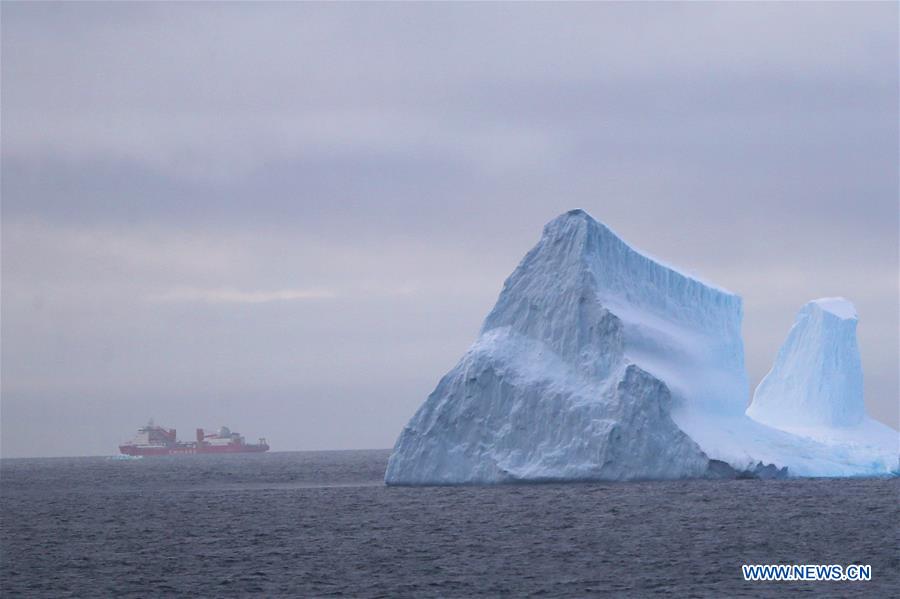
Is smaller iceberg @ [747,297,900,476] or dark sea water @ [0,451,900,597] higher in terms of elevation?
smaller iceberg @ [747,297,900,476]

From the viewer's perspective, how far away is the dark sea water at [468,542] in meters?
23.0

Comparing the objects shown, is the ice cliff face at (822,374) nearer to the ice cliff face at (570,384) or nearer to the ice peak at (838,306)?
the ice peak at (838,306)

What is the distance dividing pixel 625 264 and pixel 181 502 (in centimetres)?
1696

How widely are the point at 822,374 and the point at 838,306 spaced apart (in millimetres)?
3265

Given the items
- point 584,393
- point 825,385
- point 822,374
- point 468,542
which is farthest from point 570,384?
point 822,374

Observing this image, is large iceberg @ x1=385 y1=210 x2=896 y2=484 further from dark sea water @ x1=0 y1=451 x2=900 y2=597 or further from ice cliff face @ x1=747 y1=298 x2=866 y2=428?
ice cliff face @ x1=747 y1=298 x2=866 y2=428

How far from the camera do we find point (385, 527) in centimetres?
3250

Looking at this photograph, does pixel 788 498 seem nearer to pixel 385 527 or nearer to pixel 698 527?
pixel 698 527

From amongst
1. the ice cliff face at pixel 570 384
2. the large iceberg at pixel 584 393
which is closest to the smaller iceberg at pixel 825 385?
the large iceberg at pixel 584 393

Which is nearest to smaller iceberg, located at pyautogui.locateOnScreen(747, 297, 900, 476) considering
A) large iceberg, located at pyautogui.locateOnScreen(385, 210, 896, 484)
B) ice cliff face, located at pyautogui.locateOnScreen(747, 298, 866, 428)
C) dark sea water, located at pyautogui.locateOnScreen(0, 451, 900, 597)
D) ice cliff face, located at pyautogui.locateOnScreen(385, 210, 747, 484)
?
ice cliff face, located at pyautogui.locateOnScreen(747, 298, 866, 428)

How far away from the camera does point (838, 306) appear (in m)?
57.9

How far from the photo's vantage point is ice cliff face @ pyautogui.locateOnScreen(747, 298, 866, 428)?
184 feet

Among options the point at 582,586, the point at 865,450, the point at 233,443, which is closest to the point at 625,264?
the point at 865,450

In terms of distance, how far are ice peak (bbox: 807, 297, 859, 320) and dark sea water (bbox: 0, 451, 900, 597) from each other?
14.0 metres
